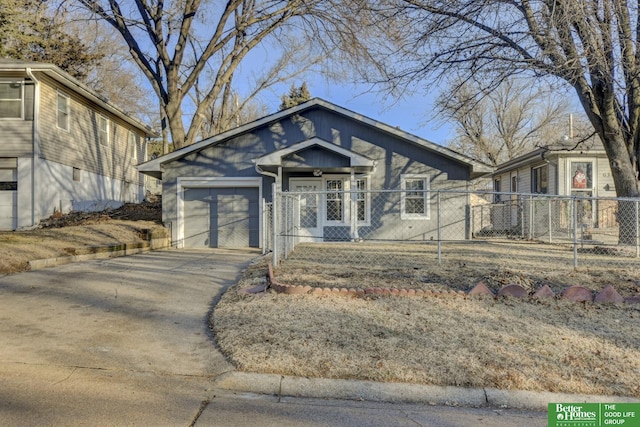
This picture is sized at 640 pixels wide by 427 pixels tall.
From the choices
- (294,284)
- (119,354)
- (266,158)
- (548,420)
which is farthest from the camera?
(266,158)

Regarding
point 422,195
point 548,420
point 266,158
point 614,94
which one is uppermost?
point 614,94

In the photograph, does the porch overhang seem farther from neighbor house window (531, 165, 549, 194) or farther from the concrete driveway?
neighbor house window (531, 165, 549, 194)

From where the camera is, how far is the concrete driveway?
337 cm

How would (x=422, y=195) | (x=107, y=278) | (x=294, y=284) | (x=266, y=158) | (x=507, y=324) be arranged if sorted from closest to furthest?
1. (x=507, y=324)
2. (x=294, y=284)
3. (x=107, y=278)
4. (x=266, y=158)
5. (x=422, y=195)

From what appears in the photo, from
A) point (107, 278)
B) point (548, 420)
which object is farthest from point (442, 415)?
point (107, 278)

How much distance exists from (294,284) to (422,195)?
879 cm

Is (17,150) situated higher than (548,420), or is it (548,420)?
(17,150)

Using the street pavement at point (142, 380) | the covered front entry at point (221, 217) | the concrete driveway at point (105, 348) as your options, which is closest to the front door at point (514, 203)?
the covered front entry at point (221, 217)

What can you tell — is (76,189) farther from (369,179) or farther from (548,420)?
(548,420)

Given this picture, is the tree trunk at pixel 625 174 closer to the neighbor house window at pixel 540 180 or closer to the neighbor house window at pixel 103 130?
the neighbor house window at pixel 540 180

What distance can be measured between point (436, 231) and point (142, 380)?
11.8m

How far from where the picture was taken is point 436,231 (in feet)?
47.0

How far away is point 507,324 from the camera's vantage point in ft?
17.0

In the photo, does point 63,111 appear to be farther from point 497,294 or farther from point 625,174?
point 625,174
